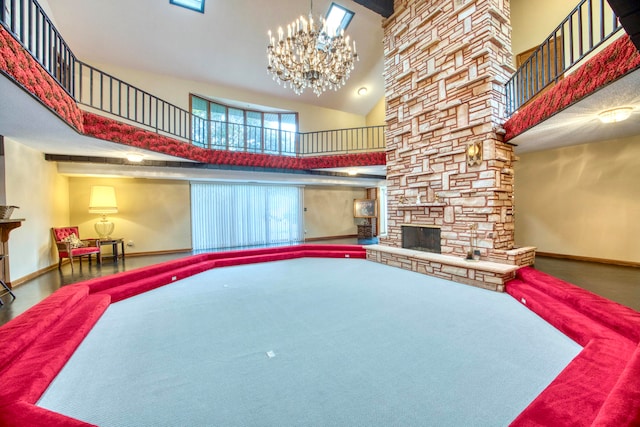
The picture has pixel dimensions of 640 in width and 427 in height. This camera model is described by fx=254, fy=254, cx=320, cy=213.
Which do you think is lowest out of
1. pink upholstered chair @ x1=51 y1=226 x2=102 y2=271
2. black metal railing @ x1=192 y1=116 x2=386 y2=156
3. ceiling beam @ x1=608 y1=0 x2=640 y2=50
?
pink upholstered chair @ x1=51 y1=226 x2=102 y2=271

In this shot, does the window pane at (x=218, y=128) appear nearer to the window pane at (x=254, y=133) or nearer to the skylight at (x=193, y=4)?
the window pane at (x=254, y=133)

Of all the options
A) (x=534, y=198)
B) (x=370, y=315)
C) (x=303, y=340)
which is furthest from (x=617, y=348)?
(x=534, y=198)

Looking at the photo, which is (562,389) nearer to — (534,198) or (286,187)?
(534,198)

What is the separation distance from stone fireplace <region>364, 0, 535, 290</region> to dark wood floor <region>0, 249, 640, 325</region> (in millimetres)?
761

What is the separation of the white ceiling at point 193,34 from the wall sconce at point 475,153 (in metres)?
5.08

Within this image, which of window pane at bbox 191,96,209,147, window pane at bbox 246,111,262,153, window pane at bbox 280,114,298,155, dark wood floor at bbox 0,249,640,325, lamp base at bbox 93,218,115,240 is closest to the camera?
dark wood floor at bbox 0,249,640,325

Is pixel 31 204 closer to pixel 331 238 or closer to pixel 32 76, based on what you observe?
pixel 32 76

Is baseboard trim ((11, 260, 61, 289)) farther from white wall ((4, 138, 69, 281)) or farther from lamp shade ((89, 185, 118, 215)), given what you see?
lamp shade ((89, 185, 118, 215))

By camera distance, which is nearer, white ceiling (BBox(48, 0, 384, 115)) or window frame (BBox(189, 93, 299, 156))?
white ceiling (BBox(48, 0, 384, 115))

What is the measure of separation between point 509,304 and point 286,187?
703 cm

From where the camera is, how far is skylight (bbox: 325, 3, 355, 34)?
265 inches

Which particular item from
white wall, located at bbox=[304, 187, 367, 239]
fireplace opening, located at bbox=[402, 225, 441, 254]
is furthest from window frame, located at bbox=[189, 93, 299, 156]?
fireplace opening, located at bbox=[402, 225, 441, 254]

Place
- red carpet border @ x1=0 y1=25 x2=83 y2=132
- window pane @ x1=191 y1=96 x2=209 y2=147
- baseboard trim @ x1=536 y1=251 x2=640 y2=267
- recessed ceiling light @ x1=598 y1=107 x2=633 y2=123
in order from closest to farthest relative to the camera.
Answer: red carpet border @ x1=0 y1=25 x2=83 y2=132, recessed ceiling light @ x1=598 y1=107 x2=633 y2=123, baseboard trim @ x1=536 y1=251 x2=640 y2=267, window pane @ x1=191 y1=96 x2=209 y2=147

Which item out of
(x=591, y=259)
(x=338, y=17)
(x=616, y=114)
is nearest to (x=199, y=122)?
(x=338, y=17)
